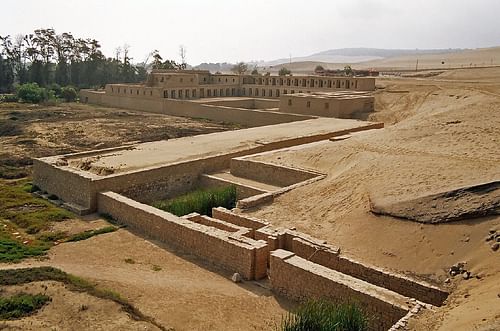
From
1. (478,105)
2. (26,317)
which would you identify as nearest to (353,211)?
(26,317)

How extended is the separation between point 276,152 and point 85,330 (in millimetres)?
10342

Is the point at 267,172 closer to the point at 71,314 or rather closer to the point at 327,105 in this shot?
the point at 71,314

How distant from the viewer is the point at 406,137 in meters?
14.8

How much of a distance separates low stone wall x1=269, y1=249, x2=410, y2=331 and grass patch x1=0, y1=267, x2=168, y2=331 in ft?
7.74

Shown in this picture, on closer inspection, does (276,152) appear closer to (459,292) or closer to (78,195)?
(78,195)

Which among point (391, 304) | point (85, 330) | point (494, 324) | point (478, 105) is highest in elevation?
point (478, 105)

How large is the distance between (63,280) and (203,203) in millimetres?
4941

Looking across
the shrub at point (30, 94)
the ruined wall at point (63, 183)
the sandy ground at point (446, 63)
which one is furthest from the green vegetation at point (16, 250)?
the sandy ground at point (446, 63)

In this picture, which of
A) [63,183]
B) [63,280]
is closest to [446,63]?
[63,183]

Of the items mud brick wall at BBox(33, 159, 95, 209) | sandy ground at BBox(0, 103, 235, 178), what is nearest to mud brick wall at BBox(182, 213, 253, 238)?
mud brick wall at BBox(33, 159, 95, 209)

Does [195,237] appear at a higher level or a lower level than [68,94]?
lower

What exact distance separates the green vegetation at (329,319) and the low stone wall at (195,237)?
2816mm

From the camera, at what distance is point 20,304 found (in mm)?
7469

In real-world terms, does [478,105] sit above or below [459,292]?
above
